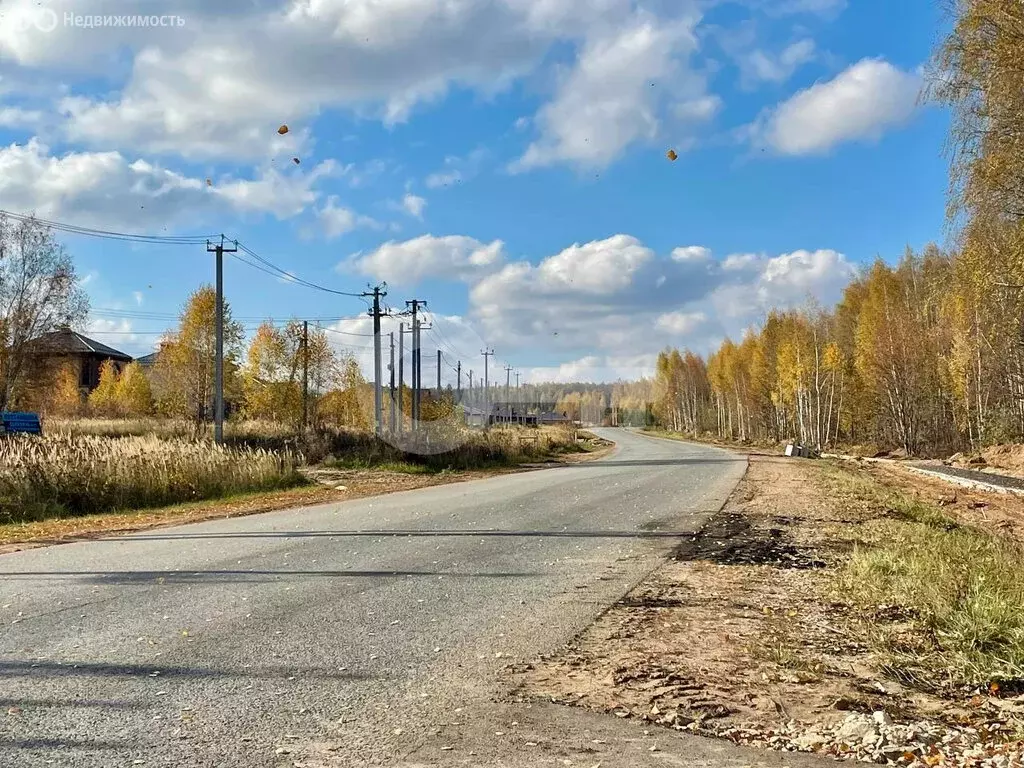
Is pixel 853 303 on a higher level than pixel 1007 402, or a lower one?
higher

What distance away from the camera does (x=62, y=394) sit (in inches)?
2608

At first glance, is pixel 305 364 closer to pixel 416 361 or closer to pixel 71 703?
pixel 416 361

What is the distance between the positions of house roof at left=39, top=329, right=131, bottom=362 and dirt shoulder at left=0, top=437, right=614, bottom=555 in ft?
72.9

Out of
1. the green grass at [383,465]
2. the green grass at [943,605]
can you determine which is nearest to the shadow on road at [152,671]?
the green grass at [943,605]

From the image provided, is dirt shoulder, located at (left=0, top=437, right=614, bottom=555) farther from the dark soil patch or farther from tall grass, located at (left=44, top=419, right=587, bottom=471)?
the dark soil patch

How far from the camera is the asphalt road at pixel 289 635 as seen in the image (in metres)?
4.03

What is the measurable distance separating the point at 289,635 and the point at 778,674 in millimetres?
3449

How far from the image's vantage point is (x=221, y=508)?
16656 mm

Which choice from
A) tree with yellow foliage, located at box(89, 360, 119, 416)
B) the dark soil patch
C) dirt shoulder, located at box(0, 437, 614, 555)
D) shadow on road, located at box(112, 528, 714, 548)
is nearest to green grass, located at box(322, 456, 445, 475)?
dirt shoulder, located at box(0, 437, 614, 555)

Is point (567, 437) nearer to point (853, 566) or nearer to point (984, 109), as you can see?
point (984, 109)

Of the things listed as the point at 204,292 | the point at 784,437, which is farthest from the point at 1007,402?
the point at 204,292

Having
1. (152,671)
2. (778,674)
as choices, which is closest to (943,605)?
(778,674)

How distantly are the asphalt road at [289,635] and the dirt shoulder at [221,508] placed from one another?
1203 mm

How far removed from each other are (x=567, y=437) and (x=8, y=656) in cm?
5735
